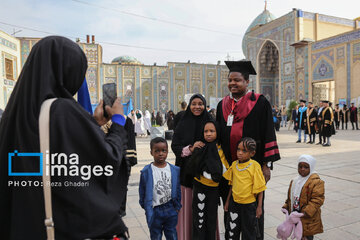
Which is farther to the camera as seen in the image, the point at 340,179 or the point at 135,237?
the point at 340,179

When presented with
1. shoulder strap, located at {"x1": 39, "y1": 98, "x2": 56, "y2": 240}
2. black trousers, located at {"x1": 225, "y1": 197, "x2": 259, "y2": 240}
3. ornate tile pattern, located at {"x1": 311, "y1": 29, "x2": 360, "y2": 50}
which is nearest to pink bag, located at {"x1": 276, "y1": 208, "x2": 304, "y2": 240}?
black trousers, located at {"x1": 225, "y1": 197, "x2": 259, "y2": 240}

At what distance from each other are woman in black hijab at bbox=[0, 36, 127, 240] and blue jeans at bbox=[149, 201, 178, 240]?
1.13 m

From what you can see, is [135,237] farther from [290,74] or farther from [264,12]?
[264,12]

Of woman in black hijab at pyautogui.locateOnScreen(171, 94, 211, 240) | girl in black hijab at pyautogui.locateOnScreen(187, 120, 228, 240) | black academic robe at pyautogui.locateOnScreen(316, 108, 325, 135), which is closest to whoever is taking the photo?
girl in black hijab at pyautogui.locateOnScreen(187, 120, 228, 240)

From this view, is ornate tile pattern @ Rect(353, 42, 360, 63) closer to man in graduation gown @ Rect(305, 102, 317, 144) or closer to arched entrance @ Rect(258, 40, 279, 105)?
arched entrance @ Rect(258, 40, 279, 105)

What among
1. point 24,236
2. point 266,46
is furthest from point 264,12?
point 24,236

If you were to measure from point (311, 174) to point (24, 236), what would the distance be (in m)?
2.20

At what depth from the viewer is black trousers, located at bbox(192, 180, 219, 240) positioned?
7.02 ft

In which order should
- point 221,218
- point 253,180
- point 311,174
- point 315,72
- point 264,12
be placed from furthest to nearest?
point 264,12 < point 315,72 < point 221,218 < point 311,174 < point 253,180

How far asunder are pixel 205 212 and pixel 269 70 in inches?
935

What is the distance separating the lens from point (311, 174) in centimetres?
230

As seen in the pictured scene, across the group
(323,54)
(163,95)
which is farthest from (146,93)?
(323,54)

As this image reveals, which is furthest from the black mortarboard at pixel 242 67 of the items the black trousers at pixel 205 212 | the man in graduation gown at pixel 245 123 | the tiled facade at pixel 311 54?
the tiled facade at pixel 311 54

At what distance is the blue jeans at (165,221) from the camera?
213cm
